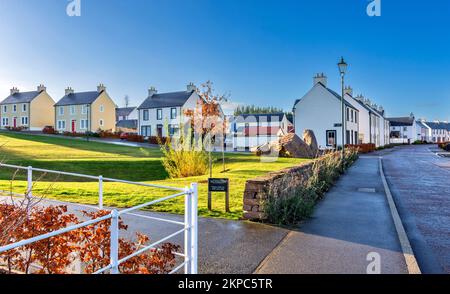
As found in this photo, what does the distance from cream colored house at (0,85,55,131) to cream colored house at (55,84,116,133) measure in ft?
12.6

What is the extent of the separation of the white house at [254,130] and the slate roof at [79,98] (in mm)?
27238

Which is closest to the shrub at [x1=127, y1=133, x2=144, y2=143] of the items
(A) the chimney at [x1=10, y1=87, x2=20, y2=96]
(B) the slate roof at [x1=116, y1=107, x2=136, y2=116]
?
(A) the chimney at [x1=10, y1=87, x2=20, y2=96]

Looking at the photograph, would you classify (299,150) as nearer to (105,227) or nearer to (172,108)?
(105,227)

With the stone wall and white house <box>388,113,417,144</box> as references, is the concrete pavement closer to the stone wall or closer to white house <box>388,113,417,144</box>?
the stone wall

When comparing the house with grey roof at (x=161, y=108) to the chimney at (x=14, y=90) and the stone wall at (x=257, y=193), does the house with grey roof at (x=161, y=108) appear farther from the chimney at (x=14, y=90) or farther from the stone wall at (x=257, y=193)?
the stone wall at (x=257, y=193)

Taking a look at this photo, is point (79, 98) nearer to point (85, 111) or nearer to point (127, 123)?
point (85, 111)

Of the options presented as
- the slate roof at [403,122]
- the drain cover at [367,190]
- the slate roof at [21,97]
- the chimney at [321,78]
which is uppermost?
the slate roof at [21,97]

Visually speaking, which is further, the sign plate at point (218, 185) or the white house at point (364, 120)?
the white house at point (364, 120)

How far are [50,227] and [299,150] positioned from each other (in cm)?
2413

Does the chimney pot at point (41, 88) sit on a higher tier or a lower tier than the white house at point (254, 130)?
higher

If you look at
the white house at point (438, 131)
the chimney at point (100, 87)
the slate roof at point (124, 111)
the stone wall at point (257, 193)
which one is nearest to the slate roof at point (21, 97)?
the chimney at point (100, 87)

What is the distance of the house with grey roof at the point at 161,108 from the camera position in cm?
5747

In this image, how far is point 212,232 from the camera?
683 cm

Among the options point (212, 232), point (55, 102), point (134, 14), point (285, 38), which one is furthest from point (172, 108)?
point (212, 232)
